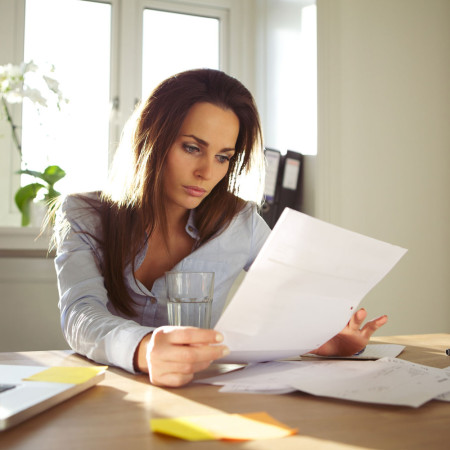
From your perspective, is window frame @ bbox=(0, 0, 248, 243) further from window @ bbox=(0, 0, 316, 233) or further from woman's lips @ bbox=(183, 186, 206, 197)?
woman's lips @ bbox=(183, 186, 206, 197)

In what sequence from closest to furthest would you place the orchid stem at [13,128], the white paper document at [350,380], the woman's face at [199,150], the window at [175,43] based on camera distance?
the white paper document at [350,380] → the woman's face at [199,150] → the orchid stem at [13,128] → the window at [175,43]

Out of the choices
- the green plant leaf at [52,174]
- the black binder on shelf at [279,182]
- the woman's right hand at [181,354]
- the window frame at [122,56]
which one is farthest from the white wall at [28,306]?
the woman's right hand at [181,354]

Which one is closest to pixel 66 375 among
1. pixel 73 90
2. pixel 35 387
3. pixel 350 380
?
pixel 35 387

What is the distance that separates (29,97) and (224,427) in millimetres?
1843

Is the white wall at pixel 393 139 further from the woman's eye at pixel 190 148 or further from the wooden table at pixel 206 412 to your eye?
the wooden table at pixel 206 412

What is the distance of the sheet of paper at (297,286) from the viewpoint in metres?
0.66

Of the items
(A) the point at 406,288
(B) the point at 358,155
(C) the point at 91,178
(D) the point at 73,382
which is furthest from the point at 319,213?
(D) the point at 73,382

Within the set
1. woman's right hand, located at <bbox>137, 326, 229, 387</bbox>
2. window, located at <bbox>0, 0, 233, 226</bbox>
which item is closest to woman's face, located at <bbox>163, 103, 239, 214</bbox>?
woman's right hand, located at <bbox>137, 326, 229, 387</bbox>

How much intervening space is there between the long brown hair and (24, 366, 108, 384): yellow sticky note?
1.44ft

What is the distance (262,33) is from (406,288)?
129 centimetres

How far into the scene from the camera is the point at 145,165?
1.22m

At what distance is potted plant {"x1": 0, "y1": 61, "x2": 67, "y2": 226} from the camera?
82.1 inches

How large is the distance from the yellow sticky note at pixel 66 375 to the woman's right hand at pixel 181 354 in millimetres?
75

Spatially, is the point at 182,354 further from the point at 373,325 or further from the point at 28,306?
the point at 28,306
